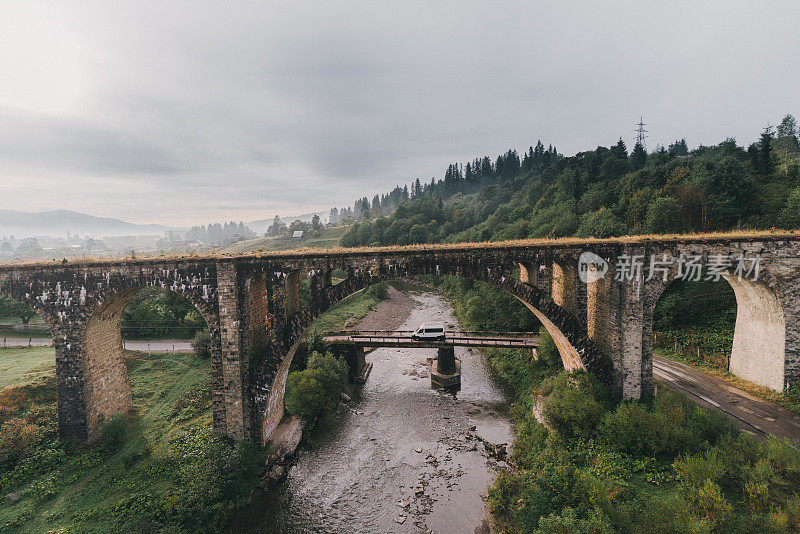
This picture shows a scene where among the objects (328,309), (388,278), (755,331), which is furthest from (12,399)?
(755,331)

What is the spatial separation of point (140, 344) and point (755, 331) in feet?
151

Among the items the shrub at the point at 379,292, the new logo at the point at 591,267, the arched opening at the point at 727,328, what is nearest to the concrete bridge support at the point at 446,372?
the new logo at the point at 591,267

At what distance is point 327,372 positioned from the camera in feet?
73.6

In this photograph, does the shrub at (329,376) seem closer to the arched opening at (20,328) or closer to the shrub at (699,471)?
the shrub at (699,471)

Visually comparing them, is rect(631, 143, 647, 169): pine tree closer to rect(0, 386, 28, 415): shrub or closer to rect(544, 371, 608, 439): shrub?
rect(544, 371, 608, 439): shrub

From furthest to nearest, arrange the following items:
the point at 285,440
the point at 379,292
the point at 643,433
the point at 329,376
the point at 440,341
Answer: the point at 379,292, the point at 440,341, the point at 329,376, the point at 285,440, the point at 643,433

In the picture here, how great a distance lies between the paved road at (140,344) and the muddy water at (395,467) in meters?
18.0

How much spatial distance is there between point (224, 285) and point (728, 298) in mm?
34741

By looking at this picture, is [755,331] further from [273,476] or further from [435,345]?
[273,476]

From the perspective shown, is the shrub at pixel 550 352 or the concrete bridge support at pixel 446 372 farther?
the concrete bridge support at pixel 446 372

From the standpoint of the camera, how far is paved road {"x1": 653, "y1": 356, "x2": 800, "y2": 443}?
14.0 metres

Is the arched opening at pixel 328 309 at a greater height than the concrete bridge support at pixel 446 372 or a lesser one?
greater

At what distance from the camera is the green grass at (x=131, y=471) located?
44.8 ft

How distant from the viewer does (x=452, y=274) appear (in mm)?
16344
